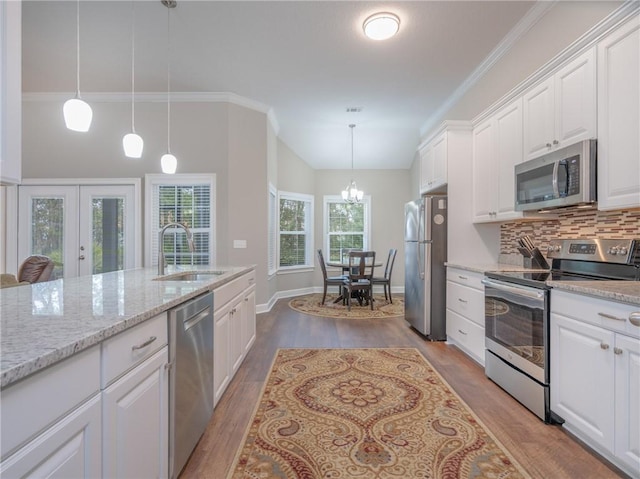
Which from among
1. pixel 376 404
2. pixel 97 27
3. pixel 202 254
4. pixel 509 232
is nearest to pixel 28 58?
pixel 97 27

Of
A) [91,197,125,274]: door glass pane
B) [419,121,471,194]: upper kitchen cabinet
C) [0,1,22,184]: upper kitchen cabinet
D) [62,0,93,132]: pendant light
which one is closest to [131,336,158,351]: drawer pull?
[0,1,22,184]: upper kitchen cabinet

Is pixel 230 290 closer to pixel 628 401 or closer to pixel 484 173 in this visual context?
pixel 628 401

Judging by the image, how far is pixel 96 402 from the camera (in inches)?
37.4

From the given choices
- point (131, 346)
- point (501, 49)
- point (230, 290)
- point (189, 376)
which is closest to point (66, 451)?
point (131, 346)

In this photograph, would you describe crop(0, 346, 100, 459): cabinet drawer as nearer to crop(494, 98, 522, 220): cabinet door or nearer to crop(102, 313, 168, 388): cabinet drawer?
crop(102, 313, 168, 388): cabinet drawer

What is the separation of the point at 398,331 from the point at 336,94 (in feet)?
10.8

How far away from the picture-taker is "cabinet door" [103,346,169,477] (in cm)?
101

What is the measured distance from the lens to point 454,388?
2500 millimetres

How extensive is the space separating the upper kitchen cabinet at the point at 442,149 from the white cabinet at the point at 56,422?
11.9 feet

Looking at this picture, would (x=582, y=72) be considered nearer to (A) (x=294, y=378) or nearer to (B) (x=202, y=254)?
(A) (x=294, y=378)

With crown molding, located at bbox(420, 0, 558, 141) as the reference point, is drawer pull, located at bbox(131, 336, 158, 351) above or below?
below

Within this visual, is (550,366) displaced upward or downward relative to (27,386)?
downward

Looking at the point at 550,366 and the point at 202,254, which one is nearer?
the point at 550,366

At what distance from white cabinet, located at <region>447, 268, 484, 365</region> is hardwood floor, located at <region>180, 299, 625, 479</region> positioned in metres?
0.14
